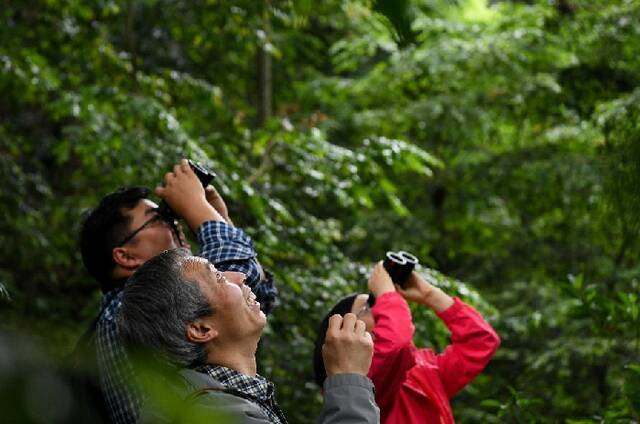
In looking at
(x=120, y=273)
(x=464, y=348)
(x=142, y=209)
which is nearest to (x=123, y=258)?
(x=120, y=273)

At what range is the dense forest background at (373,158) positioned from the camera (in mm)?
4445

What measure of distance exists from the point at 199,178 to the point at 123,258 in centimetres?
36

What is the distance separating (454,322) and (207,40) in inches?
158

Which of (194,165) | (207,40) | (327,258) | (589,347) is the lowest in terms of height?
(589,347)

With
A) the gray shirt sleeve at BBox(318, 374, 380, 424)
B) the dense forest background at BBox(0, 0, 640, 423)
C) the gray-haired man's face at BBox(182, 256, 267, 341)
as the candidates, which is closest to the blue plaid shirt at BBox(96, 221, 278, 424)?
the gray-haired man's face at BBox(182, 256, 267, 341)

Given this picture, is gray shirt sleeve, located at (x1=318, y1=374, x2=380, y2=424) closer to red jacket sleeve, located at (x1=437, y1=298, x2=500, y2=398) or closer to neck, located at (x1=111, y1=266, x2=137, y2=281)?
neck, located at (x1=111, y1=266, x2=137, y2=281)

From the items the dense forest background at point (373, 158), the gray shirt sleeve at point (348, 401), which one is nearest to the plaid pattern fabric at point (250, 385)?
the gray shirt sleeve at point (348, 401)

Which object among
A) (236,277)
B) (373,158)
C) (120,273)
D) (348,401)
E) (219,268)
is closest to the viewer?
(348,401)

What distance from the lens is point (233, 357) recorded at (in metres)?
1.90

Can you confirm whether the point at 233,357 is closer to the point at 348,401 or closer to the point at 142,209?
the point at 348,401

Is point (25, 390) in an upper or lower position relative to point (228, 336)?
upper

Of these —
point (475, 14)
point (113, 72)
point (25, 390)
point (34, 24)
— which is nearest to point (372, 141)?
point (113, 72)

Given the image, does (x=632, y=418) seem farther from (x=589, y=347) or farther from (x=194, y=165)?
(x=589, y=347)

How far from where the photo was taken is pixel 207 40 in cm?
640
